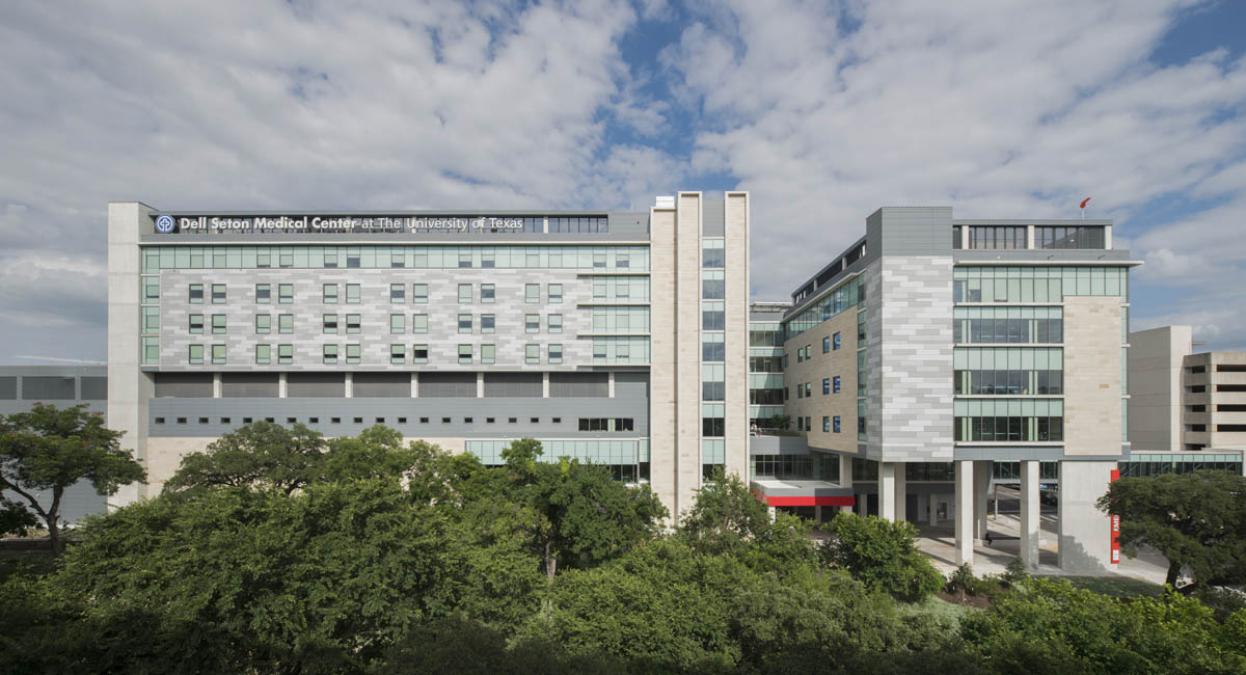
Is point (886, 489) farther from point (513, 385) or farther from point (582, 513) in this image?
point (513, 385)

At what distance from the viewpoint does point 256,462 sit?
1714 inches

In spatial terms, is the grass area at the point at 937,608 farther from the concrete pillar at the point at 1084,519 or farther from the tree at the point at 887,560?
the concrete pillar at the point at 1084,519

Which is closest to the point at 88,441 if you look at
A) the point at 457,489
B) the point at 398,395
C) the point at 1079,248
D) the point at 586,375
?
the point at 398,395

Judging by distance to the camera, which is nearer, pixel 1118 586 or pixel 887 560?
pixel 887 560

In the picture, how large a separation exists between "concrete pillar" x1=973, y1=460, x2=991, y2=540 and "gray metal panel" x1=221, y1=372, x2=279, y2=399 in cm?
8299

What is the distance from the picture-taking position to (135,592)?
2077 cm

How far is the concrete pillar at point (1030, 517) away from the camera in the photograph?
47812mm

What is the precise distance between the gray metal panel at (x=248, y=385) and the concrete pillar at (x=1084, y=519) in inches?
3346

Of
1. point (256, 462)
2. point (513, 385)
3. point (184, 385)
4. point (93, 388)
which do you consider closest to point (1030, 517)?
point (513, 385)

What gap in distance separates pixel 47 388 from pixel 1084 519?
113 meters

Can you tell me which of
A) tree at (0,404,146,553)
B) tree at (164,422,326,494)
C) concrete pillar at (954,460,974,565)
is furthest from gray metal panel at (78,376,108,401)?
concrete pillar at (954,460,974,565)

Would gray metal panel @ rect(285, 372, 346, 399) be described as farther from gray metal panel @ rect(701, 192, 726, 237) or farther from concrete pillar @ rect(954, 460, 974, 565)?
concrete pillar @ rect(954, 460, 974, 565)

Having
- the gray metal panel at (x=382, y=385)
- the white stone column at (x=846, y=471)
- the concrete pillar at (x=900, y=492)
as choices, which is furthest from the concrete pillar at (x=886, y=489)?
the gray metal panel at (x=382, y=385)

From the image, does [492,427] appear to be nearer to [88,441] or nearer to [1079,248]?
[88,441]
